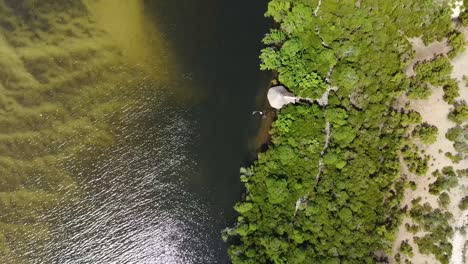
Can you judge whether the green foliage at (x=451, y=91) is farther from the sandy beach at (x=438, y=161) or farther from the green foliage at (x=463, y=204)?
the green foliage at (x=463, y=204)

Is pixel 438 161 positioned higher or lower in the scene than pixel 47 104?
higher

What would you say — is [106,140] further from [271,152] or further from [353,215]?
[353,215]

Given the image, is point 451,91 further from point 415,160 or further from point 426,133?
point 415,160

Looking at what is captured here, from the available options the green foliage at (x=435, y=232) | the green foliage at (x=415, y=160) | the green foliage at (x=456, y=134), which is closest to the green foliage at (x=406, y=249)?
the green foliage at (x=435, y=232)

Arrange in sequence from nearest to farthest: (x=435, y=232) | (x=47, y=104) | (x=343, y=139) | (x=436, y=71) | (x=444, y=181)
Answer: (x=435, y=232) < (x=444, y=181) < (x=436, y=71) < (x=343, y=139) < (x=47, y=104)

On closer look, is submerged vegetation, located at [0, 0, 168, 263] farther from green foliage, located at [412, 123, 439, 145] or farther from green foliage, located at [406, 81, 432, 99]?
green foliage, located at [412, 123, 439, 145]

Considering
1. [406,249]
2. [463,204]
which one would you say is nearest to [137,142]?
[406,249]

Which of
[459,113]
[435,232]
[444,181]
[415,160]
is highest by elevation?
[459,113]

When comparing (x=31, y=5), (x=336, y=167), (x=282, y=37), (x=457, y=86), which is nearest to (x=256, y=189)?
(x=336, y=167)
